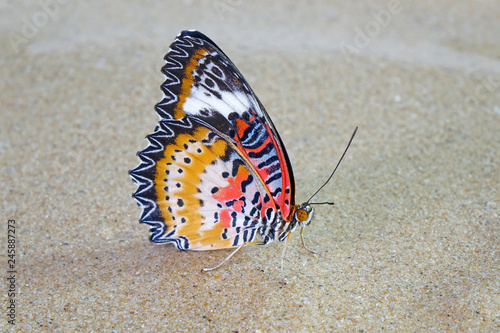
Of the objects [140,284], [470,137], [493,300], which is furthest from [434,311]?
[470,137]

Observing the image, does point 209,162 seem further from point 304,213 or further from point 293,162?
point 293,162

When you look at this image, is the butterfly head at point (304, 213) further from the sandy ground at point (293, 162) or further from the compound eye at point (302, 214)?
the sandy ground at point (293, 162)

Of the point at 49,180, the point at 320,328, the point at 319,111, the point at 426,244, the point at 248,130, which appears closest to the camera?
the point at 320,328

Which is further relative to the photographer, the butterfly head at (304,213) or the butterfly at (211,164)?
the butterfly head at (304,213)

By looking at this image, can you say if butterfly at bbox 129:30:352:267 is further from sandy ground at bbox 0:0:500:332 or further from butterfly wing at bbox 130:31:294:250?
sandy ground at bbox 0:0:500:332

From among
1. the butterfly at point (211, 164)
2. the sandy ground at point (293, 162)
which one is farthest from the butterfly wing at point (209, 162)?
the sandy ground at point (293, 162)

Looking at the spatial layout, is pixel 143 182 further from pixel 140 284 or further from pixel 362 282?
pixel 362 282
